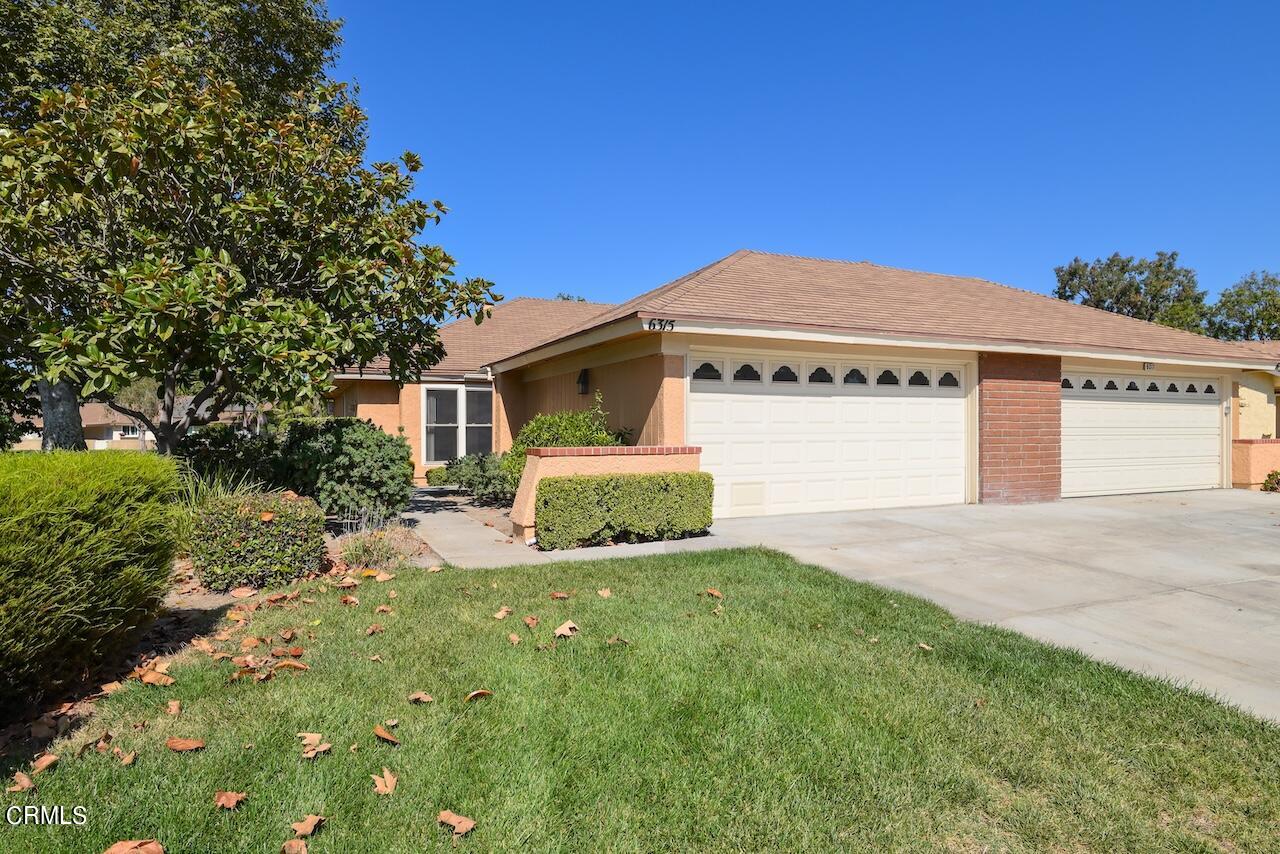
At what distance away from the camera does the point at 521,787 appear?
9.41 ft

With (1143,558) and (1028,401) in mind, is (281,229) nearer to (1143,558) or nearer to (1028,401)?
(1143,558)

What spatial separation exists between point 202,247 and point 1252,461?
67.1 feet

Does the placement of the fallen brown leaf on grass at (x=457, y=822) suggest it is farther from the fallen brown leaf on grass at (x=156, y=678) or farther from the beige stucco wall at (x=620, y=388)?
the beige stucco wall at (x=620, y=388)

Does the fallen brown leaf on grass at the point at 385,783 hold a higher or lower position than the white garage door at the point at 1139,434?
lower

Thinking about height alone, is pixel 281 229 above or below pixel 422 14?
below

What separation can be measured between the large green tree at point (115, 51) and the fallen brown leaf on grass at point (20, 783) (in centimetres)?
865

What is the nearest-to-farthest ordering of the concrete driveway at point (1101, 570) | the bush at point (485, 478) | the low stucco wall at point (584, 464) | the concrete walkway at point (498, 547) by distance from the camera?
1. the concrete driveway at point (1101, 570)
2. the concrete walkway at point (498, 547)
3. the low stucco wall at point (584, 464)
4. the bush at point (485, 478)

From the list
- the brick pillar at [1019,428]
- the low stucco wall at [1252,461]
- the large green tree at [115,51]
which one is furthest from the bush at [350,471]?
the low stucco wall at [1252,461]

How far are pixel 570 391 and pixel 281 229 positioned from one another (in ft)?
20.8

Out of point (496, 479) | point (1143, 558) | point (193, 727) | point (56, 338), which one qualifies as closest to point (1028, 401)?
point (1143, 558)

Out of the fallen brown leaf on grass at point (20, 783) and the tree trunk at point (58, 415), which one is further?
the tree trunk at point (58, 415)

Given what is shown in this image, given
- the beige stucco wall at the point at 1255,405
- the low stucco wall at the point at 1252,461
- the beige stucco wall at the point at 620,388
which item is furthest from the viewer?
the beige stucco wall at the point at 1255,405

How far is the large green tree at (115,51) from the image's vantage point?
10500mm

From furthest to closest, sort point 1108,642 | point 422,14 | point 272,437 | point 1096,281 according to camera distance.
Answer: point 1096,281, point 422,14, point 272,437, point 1108,642
